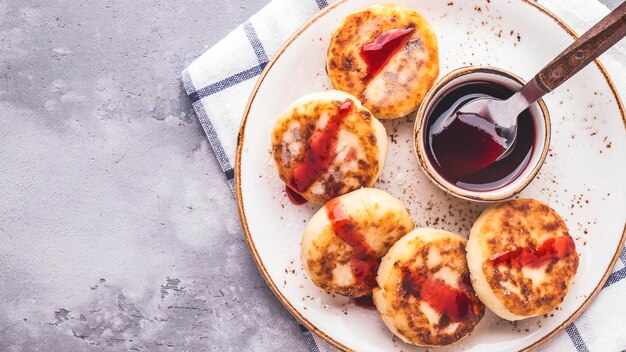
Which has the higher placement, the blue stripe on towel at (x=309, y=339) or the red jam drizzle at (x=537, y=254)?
the red jam drizzle at (x=537, y=254)

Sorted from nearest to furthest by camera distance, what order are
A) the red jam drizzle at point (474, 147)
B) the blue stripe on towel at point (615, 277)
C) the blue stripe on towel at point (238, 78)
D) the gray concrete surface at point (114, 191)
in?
the red jam drizzle at point (474, 147), the blue stripe on towel at point (615, 277), the blue stripe on towel at point (238, 78), the gray concrete surface at point (114, 191)

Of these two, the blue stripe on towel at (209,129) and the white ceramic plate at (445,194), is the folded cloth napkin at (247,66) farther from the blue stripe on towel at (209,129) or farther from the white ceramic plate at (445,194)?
the white ceramic plate at (445,194)

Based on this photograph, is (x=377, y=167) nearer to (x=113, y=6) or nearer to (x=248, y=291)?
(x=248, y=291)

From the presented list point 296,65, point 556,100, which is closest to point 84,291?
point 296,65

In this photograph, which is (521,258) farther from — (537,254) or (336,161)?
(336,161)

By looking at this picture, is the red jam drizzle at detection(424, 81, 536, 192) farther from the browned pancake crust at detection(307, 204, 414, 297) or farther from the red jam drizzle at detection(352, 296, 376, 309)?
the red jam drizzle at detection(352, 296, 376, 309)

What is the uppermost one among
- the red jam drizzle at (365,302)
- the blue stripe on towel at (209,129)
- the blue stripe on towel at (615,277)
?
the blue stripe on towel at (209,129)

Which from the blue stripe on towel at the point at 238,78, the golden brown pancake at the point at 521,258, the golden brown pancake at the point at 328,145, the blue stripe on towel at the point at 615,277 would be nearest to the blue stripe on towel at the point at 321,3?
the blue stripe on towel at the point at 238,78

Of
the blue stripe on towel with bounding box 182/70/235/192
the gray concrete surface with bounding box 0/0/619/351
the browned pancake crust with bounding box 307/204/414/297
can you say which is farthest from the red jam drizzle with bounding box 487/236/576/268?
the blue stripe on towel with bounding box 182/70/235/192
